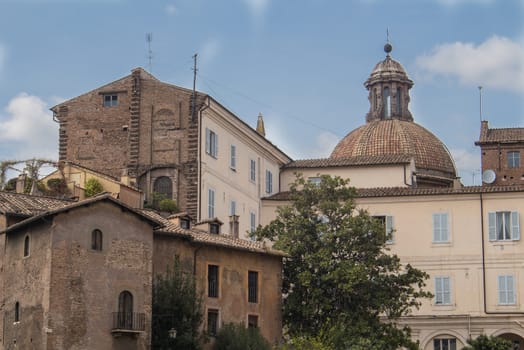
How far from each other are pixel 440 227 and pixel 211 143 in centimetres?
1343

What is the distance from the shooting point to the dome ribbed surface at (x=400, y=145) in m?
91.1

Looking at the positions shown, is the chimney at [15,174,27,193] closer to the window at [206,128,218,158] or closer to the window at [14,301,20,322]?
the window at [206,128,218,158]

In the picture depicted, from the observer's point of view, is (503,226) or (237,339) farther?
(503,226)

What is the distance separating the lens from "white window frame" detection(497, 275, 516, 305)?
66.8 metres

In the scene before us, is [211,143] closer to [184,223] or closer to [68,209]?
Answer: [184,223]

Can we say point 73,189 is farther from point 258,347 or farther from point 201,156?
point 258,347

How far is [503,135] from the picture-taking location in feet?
269

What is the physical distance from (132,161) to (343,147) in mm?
31833

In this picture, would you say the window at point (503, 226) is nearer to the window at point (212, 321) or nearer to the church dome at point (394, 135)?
the church dome at point (394, 135)

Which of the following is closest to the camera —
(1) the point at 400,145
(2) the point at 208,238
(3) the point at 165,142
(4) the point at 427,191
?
(2) the point at 208,238

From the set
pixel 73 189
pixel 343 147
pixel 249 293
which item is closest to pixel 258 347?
pixel 249 293

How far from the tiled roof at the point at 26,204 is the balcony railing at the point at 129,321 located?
4.99 metres

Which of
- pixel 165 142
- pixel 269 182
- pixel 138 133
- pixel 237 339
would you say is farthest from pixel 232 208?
pixel 237 339

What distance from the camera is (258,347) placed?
51.1 meters
